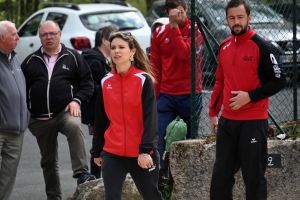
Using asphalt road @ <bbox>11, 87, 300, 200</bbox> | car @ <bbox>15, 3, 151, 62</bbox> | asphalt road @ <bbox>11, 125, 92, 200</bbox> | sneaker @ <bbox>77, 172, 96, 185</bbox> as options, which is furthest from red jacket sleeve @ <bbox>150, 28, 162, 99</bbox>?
car @ <bbox>15, 3, 151, 62</bbox>

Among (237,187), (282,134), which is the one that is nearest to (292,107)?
(282,134)

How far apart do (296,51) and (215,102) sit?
80.6 inches

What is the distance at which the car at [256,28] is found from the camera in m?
7.77

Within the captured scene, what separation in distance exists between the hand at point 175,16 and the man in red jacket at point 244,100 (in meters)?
1.28

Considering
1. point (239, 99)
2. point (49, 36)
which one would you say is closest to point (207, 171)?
point (239, 99)

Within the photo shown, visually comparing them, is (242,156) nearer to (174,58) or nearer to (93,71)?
(174,58)

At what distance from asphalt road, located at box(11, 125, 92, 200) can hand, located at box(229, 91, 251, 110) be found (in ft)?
10.4

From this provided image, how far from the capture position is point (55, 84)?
26.0 ft

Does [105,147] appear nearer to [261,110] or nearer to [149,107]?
[149,107]

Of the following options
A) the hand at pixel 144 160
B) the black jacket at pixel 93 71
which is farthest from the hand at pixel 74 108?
the hand at pixel 144 160

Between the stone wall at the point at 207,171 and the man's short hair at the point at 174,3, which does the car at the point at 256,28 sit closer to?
the man's short hair at the point at 174,3

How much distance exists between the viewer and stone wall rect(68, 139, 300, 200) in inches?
285

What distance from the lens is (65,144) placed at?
39.1 ft

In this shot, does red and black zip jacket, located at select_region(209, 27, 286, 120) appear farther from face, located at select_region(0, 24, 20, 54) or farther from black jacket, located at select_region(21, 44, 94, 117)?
face, located at select_region(0, 24, 20, 54)
